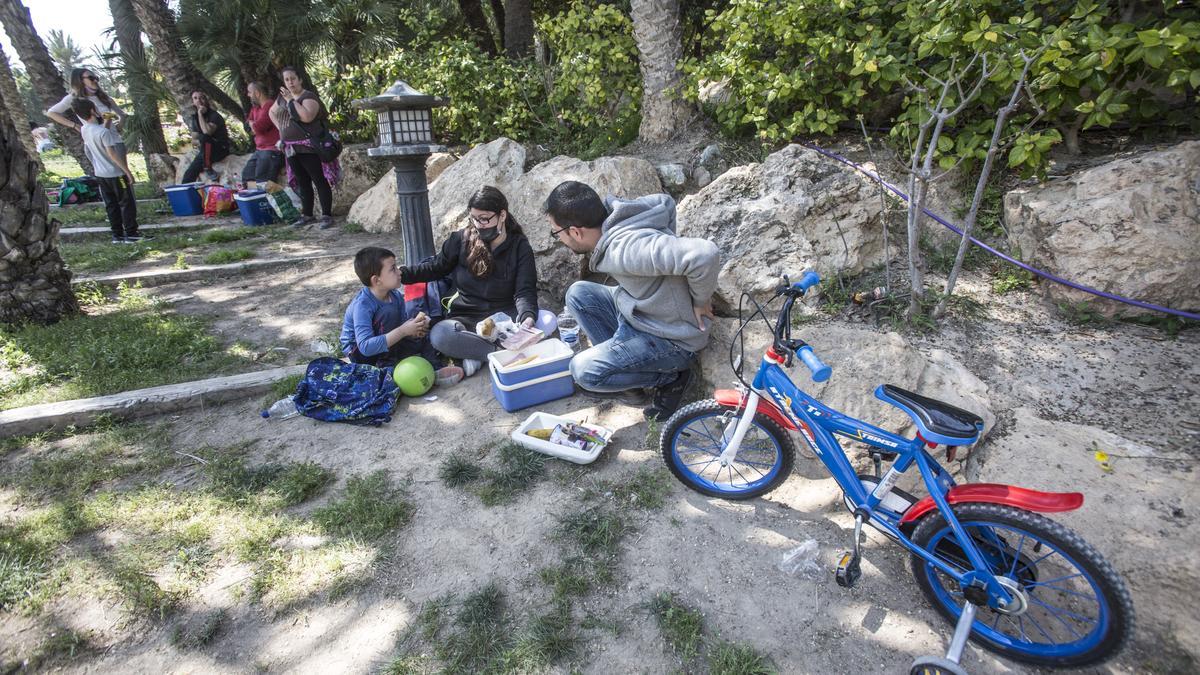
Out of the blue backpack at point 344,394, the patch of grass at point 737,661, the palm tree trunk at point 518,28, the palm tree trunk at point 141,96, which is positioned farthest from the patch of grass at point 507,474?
the palm tree trunk at point 141,96

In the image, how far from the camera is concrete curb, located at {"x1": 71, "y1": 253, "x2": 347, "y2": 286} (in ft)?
19.7

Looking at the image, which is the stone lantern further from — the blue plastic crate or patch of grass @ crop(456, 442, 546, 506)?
patch of grass @ crop(456, 442, 546, 506)

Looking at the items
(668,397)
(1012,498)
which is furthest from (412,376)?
(1012,498)

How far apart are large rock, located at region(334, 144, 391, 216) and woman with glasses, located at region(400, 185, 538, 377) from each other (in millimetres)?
5780

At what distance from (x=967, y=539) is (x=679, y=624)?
41.2 inches

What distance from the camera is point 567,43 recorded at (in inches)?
249

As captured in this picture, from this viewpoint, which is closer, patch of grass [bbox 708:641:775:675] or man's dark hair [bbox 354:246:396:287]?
patch of grass [bbox 708:641:775:675]

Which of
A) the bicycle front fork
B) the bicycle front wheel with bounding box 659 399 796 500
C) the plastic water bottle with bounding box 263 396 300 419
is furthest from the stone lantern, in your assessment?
the bicycle front fork

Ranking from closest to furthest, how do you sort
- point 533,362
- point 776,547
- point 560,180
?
point 776,547 → point 533,362 → point 560,180

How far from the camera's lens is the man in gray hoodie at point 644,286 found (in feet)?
9.48

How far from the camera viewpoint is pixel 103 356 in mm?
4312

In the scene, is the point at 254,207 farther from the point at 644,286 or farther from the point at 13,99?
the point at 644,286

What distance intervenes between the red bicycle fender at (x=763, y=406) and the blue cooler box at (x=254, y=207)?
27.6 ft

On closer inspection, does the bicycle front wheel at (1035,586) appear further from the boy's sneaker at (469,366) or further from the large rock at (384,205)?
the large rock at (384,205)
